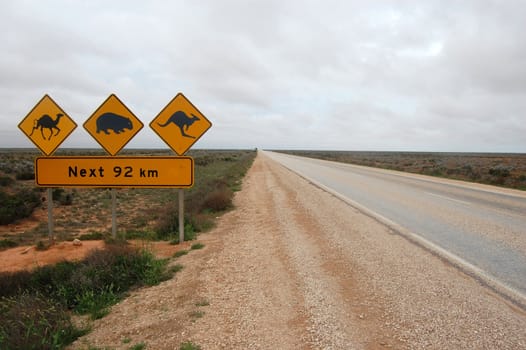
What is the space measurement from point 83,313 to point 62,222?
352 inches

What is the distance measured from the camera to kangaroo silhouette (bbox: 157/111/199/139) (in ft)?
21.5

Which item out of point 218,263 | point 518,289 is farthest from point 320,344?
point 518,289

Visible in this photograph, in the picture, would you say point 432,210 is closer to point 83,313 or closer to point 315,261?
point 315,261

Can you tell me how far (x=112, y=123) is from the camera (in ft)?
21.9

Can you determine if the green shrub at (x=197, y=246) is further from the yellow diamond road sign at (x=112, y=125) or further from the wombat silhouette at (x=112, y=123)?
the wombat silhouette at (x=112, y=123)

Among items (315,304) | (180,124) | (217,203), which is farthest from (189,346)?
(217,203)

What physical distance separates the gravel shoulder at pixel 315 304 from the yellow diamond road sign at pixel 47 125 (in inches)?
151

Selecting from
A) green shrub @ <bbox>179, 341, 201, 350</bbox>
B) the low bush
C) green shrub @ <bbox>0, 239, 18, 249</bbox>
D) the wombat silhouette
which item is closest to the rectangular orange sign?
the wombat silhouette

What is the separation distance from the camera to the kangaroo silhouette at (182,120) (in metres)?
6.56

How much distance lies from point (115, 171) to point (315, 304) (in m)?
4.94

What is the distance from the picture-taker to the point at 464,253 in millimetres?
5727

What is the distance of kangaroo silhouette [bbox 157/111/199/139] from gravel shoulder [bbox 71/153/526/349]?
2.46 m

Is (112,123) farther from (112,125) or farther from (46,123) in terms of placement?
(46,123)

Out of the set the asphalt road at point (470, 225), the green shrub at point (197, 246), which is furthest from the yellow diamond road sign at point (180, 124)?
the asphalt road at point (470, 225)
